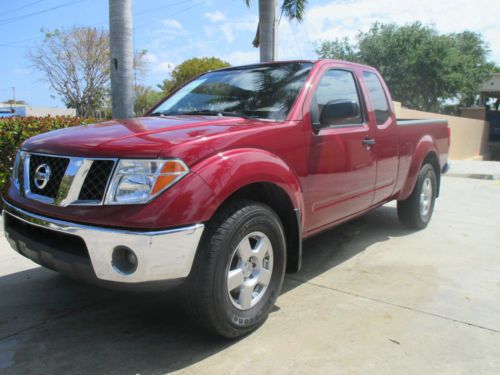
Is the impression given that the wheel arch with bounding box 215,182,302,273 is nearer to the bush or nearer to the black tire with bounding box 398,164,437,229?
the black tire with bounding box 398,164,437,229

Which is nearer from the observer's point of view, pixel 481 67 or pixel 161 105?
pixel 161 105

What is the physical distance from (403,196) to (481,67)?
112ft

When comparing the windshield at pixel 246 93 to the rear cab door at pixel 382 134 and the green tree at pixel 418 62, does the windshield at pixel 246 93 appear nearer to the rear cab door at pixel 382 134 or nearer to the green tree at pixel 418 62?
the rear cab door at pixel 382 134

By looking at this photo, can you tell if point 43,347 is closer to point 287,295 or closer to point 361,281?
point 287,295

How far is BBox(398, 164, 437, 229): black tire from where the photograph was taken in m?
5.50

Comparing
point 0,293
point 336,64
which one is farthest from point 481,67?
point 0,293

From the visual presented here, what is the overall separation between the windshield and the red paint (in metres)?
0.12

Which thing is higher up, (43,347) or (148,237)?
(148,237)

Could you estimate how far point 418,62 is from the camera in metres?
29.1

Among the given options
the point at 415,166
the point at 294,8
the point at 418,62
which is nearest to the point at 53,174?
the point at 415,166

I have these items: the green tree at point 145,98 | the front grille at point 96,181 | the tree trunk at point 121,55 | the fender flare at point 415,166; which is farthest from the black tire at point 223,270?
the green tree at point 145,98

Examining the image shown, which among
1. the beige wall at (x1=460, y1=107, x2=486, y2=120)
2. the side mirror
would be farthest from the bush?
the beige wall at (x1=460, y1=107, x2=486, y2=120)

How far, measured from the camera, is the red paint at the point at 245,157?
96.7 inches

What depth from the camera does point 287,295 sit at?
3.67 metres
